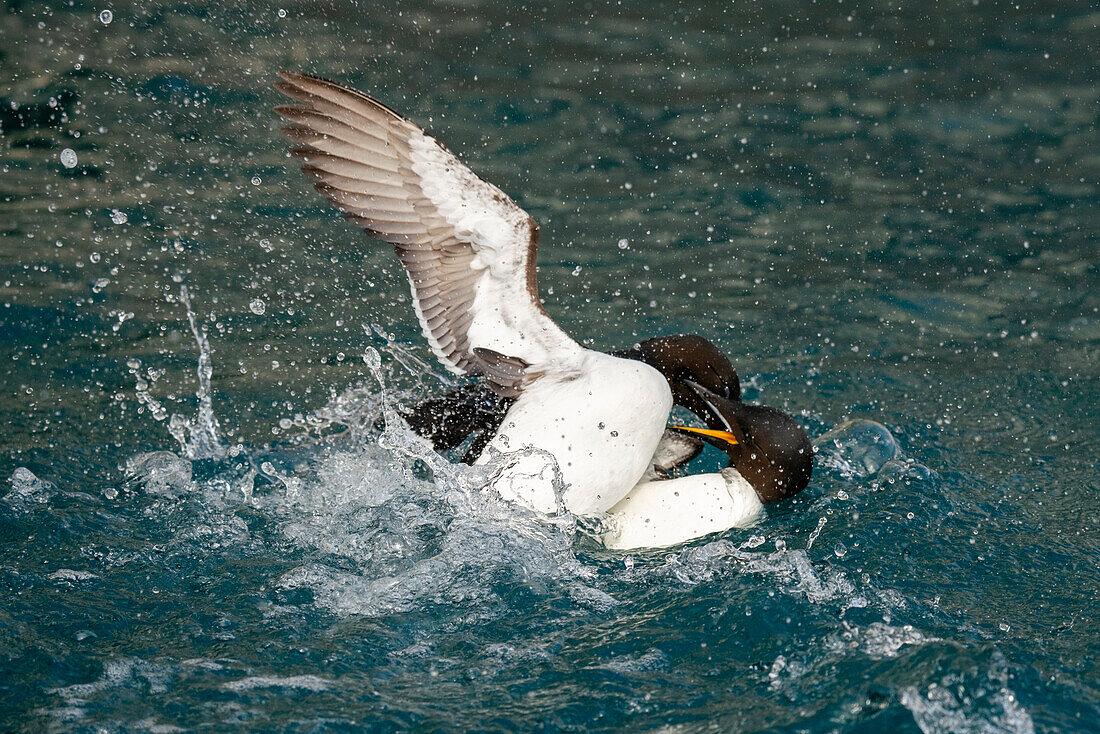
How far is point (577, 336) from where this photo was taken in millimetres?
6547

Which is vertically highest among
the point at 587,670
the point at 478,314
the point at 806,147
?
the point at 806,147

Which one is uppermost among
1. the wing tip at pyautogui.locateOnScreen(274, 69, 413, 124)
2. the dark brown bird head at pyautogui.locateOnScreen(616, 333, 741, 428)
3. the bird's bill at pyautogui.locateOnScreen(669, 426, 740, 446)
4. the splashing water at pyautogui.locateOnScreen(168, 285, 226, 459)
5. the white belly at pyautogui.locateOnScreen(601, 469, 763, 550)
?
the wing tip at pyautogui.locateOnScreen(274, 69, 413, 124)

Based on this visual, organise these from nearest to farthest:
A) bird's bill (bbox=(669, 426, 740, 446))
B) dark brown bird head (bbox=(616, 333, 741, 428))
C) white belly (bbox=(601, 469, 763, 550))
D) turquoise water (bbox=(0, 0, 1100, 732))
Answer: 1. turquoise water (bbox=(0, 0, 1100, 732))
2. white belly (bbox=(601, 469, 763, 550))
3. bird's bill (bbox=(669, 426, 740, 446))
4. dark brown bird head (bbox=(616, 333, 741, 428))

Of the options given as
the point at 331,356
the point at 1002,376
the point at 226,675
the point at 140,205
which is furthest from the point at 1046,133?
the point at 226,675

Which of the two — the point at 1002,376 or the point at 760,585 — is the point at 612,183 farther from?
the point at 760,585

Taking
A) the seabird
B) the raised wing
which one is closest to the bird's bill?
the seabird

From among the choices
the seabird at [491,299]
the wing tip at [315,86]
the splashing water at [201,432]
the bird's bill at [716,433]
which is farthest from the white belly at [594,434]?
the splashing water at [201,432]

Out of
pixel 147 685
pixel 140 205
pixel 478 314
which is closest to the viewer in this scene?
pixel 147 685

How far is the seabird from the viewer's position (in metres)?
4.31

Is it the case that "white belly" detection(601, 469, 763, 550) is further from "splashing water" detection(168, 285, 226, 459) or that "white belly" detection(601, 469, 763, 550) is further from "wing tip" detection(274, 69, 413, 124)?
"splashing water" detection(168, 285, 226, 459)

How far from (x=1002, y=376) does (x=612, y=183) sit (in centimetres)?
296

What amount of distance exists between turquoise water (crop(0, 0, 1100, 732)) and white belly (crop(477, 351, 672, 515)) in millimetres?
140

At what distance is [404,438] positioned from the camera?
188 inches

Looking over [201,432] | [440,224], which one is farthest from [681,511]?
[201,432]
